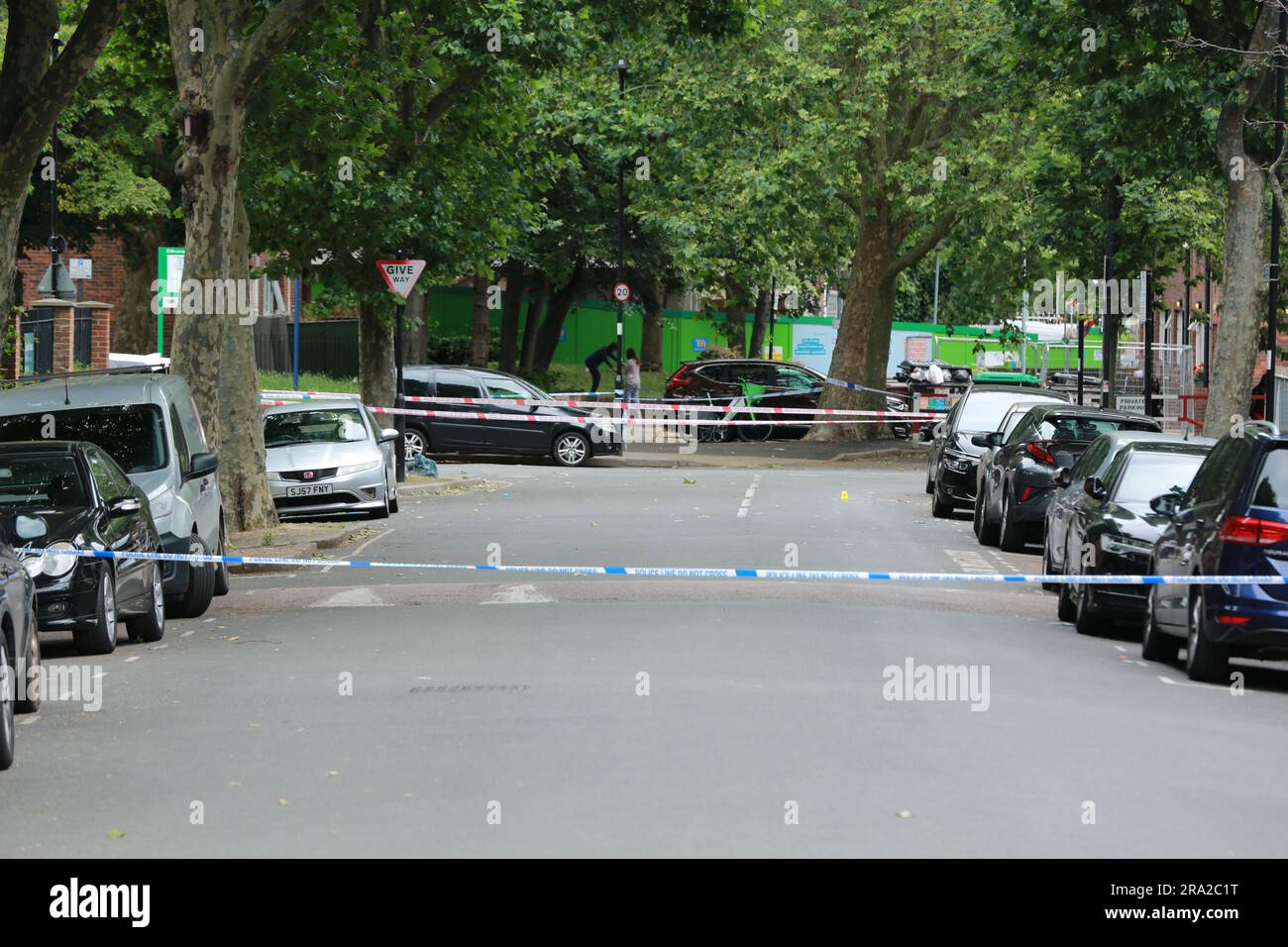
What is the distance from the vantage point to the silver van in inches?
628

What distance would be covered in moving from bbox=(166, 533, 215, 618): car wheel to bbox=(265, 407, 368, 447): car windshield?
9.21m

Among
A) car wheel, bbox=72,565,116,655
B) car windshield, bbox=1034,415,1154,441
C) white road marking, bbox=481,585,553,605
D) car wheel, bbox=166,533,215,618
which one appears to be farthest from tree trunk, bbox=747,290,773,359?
car wheel, bbox=72,565,116,655

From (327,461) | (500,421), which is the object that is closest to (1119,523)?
(327,461)

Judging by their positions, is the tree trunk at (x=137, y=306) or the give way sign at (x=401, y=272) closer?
the give way sign at (x=401, y=272)

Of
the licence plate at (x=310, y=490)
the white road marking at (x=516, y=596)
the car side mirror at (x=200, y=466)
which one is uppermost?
the car side mirror at (x=200, y=466)

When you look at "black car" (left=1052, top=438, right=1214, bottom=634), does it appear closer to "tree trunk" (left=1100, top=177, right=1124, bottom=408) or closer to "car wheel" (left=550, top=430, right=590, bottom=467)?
"tree trunk" (left=1100, top=177, right=1124, bottom=408)

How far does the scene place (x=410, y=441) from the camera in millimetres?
35406

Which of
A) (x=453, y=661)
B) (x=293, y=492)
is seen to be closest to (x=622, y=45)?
(x=293, y=492)

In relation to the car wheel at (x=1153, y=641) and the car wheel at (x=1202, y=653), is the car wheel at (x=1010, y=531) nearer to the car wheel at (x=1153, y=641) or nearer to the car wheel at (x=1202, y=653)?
the car wheel at (x=1153, y=641)

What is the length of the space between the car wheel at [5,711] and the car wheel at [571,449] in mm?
28326

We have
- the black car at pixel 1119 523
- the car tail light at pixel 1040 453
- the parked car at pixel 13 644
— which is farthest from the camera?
the car tail light at pixel 1040 453

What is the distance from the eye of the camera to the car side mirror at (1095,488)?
52.1 ft

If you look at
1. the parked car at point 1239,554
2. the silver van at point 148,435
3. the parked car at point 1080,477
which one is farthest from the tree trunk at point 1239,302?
the silver van at point 148,435

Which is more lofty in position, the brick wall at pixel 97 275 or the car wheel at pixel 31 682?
the brick wall at pixel 97 275
